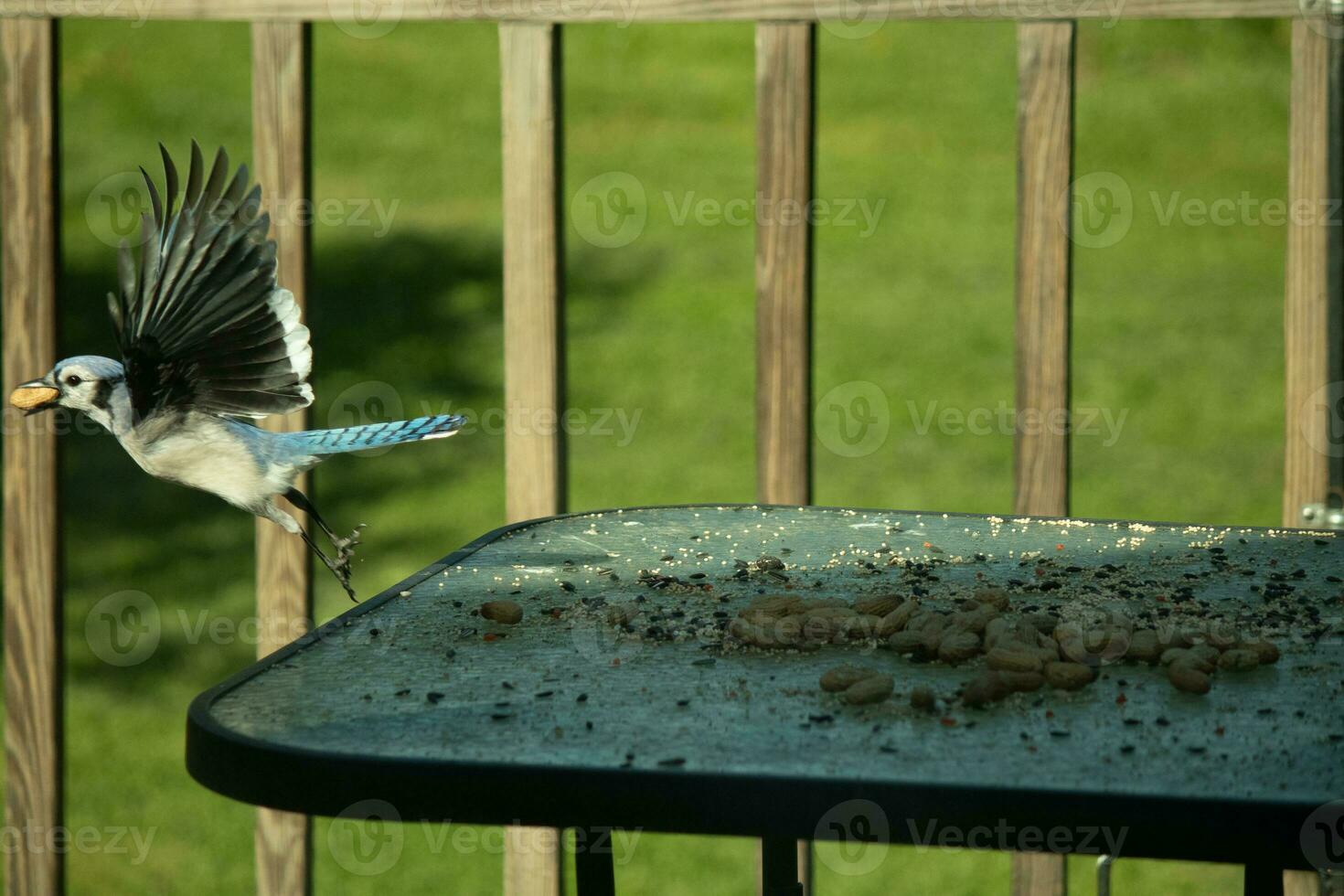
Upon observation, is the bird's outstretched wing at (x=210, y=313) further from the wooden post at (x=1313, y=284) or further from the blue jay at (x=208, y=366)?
the wooden post at (x=1313, y=284)

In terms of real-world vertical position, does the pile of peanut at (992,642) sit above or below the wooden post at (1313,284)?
below

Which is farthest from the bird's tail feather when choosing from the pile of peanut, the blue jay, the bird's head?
the pile of peanut

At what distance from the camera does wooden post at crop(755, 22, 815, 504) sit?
2.45 m

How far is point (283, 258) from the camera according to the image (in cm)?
257

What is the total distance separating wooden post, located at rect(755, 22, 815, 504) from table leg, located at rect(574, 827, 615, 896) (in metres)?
0.91

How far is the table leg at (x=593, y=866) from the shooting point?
5.64 feet

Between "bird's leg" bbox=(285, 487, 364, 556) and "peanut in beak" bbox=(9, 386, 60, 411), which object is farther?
"bird's leg" bbox=(285, 487, 364, 556)

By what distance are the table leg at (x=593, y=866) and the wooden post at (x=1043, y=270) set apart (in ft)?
2.95

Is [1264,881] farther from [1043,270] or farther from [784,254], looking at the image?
[784,254]

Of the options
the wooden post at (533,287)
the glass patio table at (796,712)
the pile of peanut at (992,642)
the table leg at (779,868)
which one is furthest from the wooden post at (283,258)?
the pile of peanut at (992,642)

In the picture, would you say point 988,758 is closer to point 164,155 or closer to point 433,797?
point 433,797

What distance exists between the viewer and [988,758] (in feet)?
4.25

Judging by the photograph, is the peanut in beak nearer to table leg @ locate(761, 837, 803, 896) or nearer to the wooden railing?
the wooden railing

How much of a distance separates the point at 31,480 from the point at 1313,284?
210 centimetres
